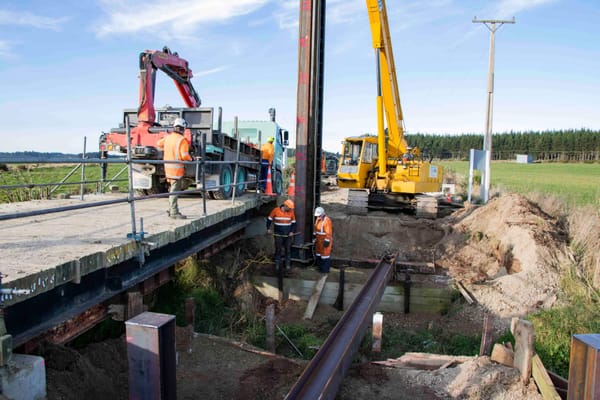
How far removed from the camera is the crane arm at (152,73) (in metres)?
9.09

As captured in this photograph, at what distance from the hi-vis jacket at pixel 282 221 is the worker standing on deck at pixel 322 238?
65 centimetres

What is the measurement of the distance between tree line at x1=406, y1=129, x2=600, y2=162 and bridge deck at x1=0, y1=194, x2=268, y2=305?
7266 cm

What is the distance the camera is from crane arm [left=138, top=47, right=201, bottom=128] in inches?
358

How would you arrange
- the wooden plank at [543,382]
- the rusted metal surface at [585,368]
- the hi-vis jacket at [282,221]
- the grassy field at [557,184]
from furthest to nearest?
1. the grassy field at [557,184]
2. the hi-vis jacket at [282,221]
3. the wooden plank at [543,382]
4. the rusted metal surface at [585,368]

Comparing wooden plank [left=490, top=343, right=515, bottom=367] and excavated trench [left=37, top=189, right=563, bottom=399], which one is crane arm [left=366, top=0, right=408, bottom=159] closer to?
excavated trench [left=37, top=189, right=563, bottom=399]

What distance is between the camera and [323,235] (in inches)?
407

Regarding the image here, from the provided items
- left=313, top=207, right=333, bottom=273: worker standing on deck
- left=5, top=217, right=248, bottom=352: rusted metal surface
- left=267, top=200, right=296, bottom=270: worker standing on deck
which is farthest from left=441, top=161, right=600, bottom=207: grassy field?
left=5, top=217, right=248, bottom=352: rusted metal surface

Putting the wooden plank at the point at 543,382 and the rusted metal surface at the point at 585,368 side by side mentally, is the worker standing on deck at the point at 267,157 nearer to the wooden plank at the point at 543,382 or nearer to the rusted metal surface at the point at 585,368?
the wooden plank at the point at 543,382

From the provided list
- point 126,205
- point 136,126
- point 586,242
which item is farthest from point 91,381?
point 586,242

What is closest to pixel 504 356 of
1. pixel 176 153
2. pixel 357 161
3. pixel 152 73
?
pixel 176 153

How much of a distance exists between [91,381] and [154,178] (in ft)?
19.2

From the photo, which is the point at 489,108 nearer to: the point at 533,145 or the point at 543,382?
the point at 543,382

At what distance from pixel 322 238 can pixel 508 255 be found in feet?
15.0

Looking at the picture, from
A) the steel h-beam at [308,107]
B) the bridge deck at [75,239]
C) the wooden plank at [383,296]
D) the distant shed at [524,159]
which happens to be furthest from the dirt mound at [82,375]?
the distant shed at [524,159]
